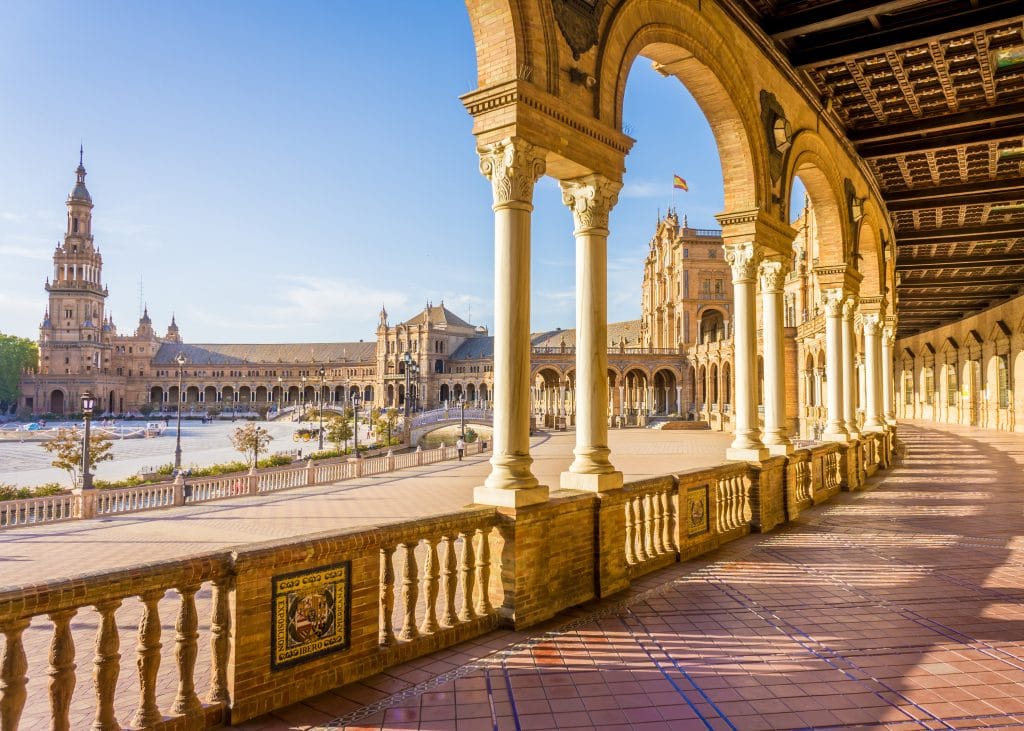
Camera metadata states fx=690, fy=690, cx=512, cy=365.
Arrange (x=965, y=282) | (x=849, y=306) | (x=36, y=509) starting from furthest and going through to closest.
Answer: (x=965, y=282), (x=36, y=509), (x=849, y=306)

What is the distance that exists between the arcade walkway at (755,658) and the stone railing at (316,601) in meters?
0.18

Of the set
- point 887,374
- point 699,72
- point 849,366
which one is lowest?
point 887,374

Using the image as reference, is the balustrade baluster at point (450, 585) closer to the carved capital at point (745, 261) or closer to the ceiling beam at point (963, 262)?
the carved capital at point (745, 261)

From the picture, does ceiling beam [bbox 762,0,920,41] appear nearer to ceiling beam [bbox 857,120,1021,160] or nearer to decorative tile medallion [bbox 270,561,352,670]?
ceiling beam [bbox 857,120,1021,160]

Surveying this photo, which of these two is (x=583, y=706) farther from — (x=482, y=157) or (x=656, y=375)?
(x=656, y=375)

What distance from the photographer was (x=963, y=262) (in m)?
23.1

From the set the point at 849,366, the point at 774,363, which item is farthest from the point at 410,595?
the point at 849,366

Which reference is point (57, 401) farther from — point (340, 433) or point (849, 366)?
point (849, 366)

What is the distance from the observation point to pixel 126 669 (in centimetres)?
586

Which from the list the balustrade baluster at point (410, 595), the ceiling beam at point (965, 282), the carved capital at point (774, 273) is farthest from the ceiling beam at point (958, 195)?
the balustrade baluster at point (410, 595)

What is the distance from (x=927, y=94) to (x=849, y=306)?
4493 millimetres

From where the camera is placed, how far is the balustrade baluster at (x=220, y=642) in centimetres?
357

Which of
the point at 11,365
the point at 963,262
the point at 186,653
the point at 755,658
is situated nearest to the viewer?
the point at 186,653

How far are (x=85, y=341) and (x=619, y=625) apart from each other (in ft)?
414
